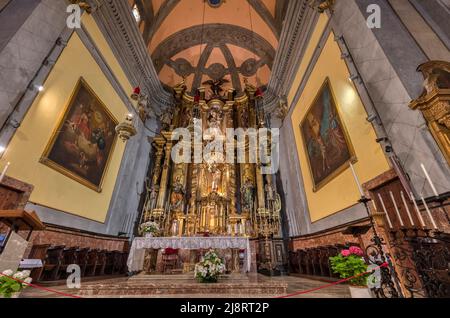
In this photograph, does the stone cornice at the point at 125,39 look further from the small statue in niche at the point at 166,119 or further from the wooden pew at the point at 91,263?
the wooden pew at the point at 91,263

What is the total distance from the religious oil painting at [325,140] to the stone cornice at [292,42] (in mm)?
2667

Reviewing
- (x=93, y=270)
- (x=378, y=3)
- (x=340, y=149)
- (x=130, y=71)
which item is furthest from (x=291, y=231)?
(x=130, y=71)

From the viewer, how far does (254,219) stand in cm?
867

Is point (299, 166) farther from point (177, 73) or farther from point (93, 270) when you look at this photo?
point (177, 73)

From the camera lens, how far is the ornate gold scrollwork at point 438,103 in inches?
117

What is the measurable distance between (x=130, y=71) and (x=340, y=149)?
9.01 meters

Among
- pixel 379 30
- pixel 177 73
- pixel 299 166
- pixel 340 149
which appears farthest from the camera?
pixel 177 73

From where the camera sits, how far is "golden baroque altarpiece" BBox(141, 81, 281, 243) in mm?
8531

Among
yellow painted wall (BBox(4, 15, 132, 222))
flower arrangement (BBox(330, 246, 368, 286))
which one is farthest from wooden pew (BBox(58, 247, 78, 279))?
flower arrangement (BBox(330, 246, 368, 286))

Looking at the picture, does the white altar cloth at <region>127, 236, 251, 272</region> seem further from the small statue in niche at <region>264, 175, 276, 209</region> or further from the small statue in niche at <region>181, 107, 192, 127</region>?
the small statue in niche at <region>181, 107, 192, 127</region>

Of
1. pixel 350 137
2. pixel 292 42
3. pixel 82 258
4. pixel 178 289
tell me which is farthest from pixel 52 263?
pixel 292 42

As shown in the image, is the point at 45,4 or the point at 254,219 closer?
the point at 45,4
